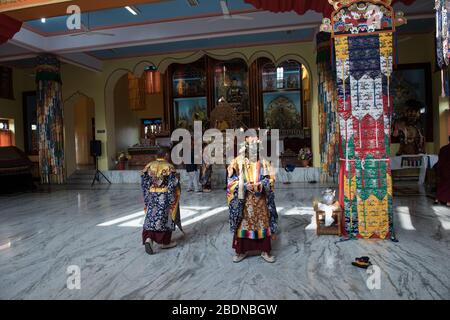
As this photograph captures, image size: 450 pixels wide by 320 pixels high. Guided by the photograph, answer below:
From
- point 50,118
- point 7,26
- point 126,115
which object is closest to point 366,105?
point 7,26

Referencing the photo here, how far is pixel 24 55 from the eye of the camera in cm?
985

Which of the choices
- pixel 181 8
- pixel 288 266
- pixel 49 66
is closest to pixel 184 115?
pixel 49 66

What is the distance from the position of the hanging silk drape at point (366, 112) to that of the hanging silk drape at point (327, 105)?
14.3ft

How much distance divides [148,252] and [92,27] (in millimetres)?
7169

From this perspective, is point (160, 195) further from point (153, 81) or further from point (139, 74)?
point (139, 74)

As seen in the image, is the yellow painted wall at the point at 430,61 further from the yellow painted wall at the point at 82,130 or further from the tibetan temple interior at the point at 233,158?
the yellow painted wall at the point at 82,130

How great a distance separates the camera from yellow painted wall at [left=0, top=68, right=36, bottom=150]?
40.1 ft

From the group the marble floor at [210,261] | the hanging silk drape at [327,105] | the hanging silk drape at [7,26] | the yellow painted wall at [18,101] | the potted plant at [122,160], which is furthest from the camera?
the yellow painted wall at [18,101]

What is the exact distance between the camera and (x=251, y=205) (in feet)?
11.5

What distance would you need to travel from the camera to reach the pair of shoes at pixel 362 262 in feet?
10.5

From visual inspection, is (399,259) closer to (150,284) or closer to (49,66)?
(150,284)

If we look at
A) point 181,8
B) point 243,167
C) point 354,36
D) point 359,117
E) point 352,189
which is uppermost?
point 181,8

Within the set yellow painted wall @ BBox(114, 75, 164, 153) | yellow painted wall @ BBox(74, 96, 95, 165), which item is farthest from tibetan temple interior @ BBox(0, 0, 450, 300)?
yellow painted wall @ BBox(74, 96, 95, 165)

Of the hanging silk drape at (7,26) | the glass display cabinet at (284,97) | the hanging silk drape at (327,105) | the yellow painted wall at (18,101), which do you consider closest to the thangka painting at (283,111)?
the glass display cabinet at (284,97)
